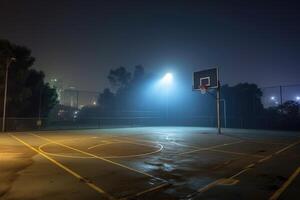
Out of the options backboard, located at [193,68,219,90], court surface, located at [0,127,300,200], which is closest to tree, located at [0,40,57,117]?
backboard, located at [193,68,219,90]

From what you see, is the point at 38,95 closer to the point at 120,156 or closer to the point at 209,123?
the point at 209,123

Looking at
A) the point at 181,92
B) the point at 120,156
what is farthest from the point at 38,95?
the point at 120,156

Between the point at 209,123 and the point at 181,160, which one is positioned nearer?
the point at 181,160

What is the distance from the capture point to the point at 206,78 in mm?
29156

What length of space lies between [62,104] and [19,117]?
483 inches

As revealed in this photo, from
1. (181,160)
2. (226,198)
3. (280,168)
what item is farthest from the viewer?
(181,160)

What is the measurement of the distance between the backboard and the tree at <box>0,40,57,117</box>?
57.8 feet

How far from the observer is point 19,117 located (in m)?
32.7

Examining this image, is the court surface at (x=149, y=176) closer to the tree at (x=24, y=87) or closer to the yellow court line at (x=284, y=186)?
the yellow court line at (x=284, y=186)

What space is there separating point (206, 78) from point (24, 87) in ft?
65.2

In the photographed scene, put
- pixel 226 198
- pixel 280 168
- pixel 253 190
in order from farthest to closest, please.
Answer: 1. pixel 280 168
2. pixel 253 190
3. pixel 226 198

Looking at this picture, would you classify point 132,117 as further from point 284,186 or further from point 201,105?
point 284,186

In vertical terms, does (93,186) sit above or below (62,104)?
below

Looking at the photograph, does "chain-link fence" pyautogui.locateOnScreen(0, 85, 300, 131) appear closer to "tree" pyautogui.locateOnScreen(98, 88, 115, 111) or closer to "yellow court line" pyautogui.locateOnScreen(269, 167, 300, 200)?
"tree" pyautogui.locateOnScreen(98, 88, 115, 111)
